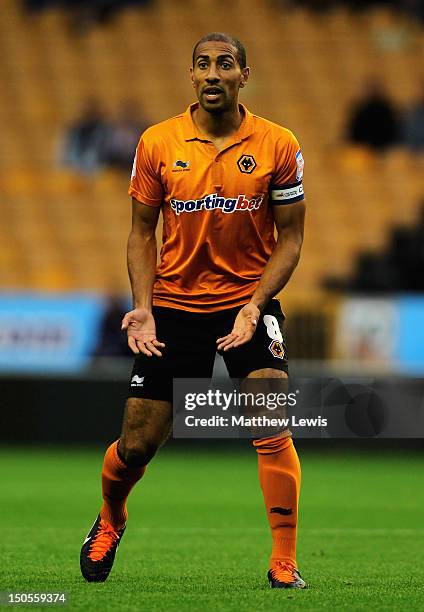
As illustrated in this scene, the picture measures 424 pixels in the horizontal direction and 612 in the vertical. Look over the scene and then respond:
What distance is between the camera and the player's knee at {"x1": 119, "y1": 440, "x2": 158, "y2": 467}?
5.80m

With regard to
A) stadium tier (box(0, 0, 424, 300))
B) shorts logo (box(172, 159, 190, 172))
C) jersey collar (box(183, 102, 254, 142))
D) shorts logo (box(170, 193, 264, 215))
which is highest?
stadium tier (box(0, 0, 424, 300))

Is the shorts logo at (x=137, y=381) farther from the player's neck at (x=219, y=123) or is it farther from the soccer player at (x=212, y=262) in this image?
the player's neck at (x=219, y=123)

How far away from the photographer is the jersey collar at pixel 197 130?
231 inches

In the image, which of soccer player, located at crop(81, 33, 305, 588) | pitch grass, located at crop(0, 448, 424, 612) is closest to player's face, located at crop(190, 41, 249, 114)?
soccer player, located at crop(81, 33, 305, 588)

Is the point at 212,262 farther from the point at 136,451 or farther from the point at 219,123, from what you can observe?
the point at 136,451

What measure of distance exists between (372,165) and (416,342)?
4860 millimetres

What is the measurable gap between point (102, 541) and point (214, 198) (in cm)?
145

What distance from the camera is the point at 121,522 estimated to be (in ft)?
19.9

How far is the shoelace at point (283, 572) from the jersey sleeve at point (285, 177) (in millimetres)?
1409

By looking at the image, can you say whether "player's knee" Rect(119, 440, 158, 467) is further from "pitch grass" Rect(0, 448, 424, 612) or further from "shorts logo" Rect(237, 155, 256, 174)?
"shorts logo" Rect(237, 155, 256, 174)

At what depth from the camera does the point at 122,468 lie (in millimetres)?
5887

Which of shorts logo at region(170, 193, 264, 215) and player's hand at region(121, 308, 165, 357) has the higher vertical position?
shorts logo at region(170, 193, 264, 215)

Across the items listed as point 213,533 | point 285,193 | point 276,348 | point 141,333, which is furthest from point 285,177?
point 213,533

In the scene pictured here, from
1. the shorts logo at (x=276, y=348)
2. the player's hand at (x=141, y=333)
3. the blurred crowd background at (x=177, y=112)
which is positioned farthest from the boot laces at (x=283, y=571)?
the blurred crowd background at (x=177, y=112)
